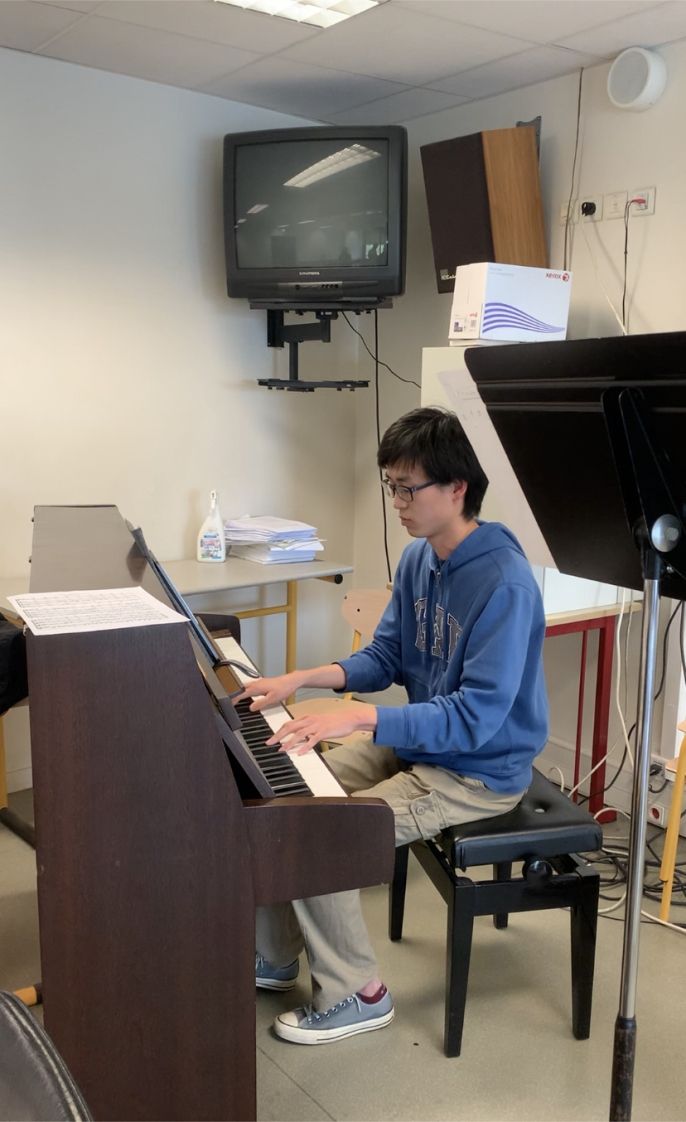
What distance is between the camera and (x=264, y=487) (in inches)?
148

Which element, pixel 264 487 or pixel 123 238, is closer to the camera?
pixel 123 238

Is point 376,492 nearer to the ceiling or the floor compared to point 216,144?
nearer to the floor

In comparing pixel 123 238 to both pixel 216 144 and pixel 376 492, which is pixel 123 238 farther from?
pixel 376 492

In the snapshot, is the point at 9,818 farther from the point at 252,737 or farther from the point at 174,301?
the point at 174,301

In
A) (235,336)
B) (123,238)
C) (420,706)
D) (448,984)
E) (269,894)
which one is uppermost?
(123,238)

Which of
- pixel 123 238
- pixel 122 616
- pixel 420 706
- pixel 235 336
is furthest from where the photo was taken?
pixel 235 336

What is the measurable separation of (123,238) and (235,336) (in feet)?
1.78

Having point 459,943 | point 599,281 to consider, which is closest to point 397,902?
point 459,943

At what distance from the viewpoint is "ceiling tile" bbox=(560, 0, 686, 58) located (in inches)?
99.3

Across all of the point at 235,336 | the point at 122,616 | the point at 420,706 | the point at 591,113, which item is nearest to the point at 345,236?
the point at 235,336

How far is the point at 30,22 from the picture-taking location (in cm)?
269

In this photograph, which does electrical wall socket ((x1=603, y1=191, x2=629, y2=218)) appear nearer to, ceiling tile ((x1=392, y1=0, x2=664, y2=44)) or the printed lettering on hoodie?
ceiling tile ((x1=392, y1=0, x2=664, y2=44))

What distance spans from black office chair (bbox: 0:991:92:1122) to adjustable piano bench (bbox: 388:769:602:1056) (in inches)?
50.4

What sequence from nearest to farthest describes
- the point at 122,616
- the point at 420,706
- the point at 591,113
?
1. the point at 122,616
2. the point at 420,706
3. the point at 591,113
